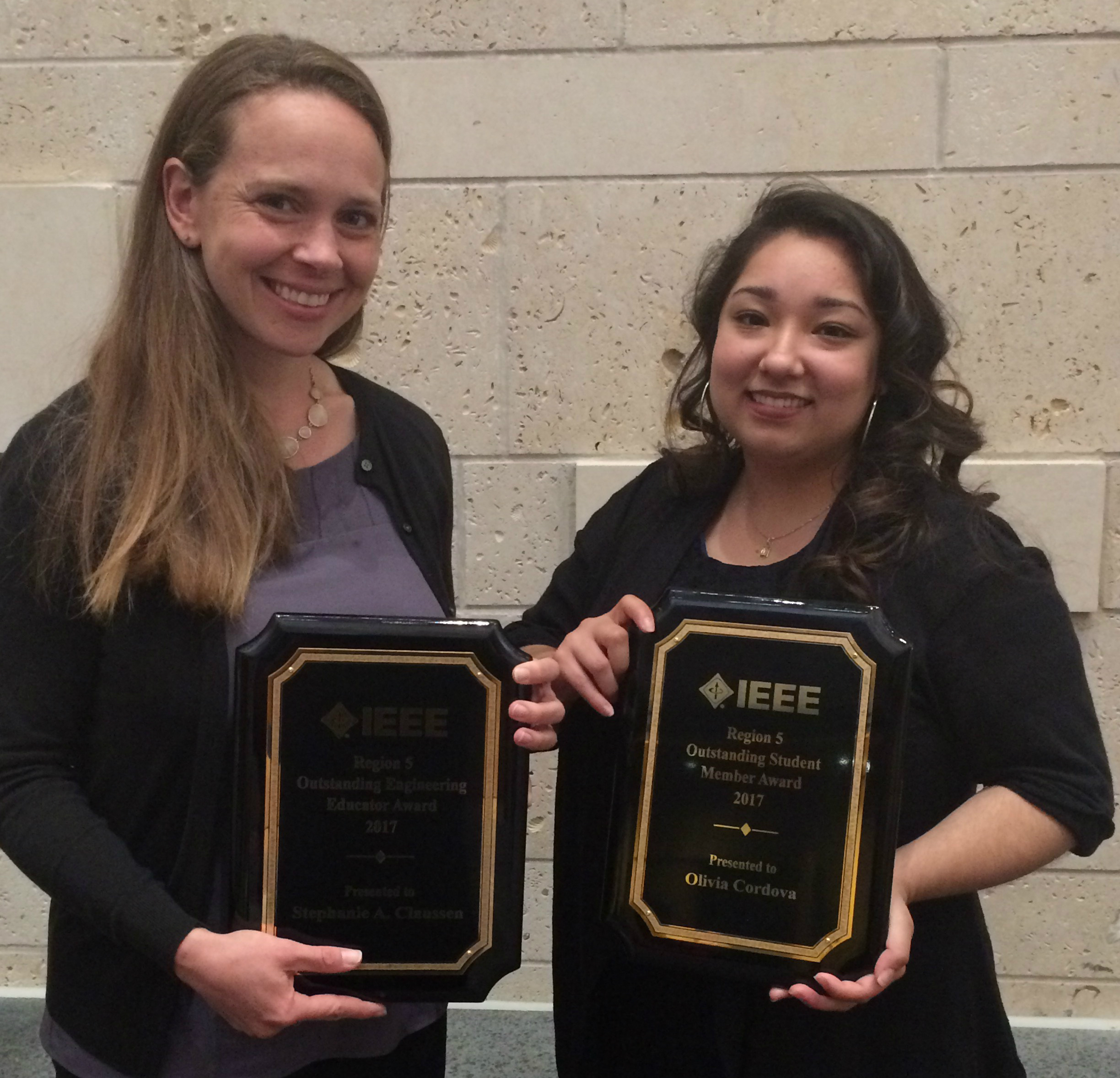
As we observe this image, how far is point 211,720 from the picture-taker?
4.11 ft

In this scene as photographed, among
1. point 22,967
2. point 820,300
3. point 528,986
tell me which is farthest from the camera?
point 22,967

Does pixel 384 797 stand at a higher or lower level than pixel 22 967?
higher

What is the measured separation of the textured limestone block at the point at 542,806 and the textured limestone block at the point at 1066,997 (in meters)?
1.17

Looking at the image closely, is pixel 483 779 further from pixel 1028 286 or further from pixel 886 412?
pixel 1028 286

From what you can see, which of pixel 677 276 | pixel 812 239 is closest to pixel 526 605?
pixel 677 276

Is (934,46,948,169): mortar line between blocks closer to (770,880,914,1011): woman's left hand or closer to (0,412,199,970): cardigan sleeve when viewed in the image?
(770,880,914,1011): woman's left hand

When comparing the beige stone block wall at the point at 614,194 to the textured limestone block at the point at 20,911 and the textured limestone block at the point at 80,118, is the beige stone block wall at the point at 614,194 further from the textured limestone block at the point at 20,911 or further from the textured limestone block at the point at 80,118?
the textured limestone block at the point at 20,911

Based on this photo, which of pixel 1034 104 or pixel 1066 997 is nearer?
pixel 1034 104

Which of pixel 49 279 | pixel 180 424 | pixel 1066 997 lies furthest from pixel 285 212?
pixel 1066 997

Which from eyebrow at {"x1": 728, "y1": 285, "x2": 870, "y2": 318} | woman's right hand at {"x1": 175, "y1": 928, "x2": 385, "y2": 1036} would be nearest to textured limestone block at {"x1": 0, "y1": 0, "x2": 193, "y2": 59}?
eyebrow at {"x1": 728, "y1": 285, "x2": 870, "y2": 318}

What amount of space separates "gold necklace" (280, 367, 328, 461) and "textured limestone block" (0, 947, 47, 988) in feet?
7.07

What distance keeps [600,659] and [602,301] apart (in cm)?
148

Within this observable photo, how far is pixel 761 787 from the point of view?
48.4 inches

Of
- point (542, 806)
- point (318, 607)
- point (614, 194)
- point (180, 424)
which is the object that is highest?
point (614, 194)
